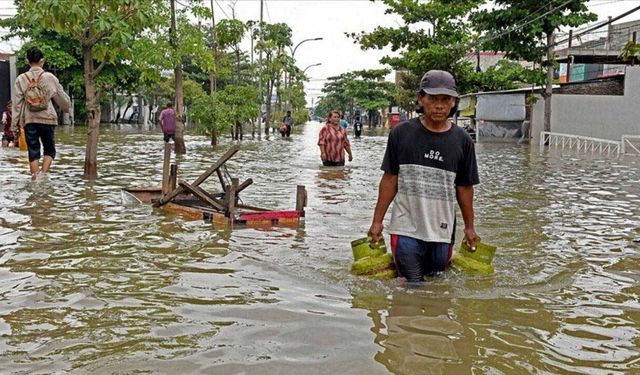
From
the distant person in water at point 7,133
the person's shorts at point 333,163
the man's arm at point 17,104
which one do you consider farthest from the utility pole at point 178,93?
the man's arm at point 17,104

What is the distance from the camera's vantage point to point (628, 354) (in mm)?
Answer: 3650

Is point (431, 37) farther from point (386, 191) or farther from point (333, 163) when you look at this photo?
point (386, 191)

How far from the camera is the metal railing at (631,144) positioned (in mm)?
22203

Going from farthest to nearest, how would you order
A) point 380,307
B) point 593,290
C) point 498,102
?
point 498,102 < point 593,290 < point 380,307

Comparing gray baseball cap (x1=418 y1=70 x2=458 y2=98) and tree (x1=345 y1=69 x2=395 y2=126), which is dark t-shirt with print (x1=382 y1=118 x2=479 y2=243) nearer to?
gray baseball cap (x1=418 y1=70 x2=458 y2=98)

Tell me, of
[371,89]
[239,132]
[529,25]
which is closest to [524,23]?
[529,25]

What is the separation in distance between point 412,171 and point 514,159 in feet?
53.7

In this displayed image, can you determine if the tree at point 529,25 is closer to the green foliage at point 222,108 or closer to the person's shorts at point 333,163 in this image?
the green foliage at point 222,108

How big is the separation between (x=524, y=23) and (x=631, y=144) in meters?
6.96

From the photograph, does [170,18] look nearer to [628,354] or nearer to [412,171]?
[412,171]

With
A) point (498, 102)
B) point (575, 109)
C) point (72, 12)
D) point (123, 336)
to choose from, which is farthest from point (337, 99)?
point (123, 336)

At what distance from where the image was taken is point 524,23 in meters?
26.5

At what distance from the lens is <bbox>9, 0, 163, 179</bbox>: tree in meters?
9.68

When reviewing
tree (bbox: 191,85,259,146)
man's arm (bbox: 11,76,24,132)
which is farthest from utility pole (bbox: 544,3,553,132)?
man's arm (bbox: 11,76,24,132)
